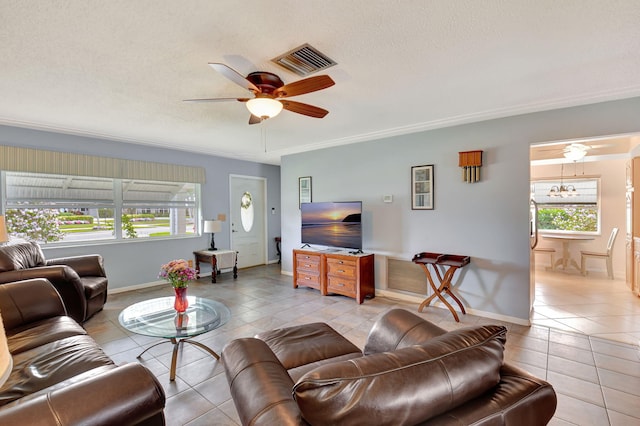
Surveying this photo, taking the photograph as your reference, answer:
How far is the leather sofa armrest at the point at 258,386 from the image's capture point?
1.03 meters

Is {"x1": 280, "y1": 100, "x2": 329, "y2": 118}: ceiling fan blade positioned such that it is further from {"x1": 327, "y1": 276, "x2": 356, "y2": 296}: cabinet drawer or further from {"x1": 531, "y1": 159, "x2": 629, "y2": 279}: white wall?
{"x1": 531, "y1": 159, "x2": 629, "y2": 279}: white wall

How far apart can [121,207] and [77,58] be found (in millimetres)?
3169

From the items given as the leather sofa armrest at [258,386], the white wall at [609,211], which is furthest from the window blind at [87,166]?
the white wall at [609,211]

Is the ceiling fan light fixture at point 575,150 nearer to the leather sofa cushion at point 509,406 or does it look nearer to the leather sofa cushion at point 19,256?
the leather sofa cushion at point 509,406

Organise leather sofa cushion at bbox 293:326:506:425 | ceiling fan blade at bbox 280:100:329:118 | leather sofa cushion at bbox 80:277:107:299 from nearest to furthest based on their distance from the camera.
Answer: leather sofa cushion at bbox 293:326:506:425 < ceiling fan blade at bbox 280:100:329:118 < leather sofa cushion at bbox 80:277:107:299

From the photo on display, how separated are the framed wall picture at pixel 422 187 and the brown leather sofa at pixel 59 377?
11.9 ft

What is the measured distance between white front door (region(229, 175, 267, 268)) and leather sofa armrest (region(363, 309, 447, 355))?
5081 mm

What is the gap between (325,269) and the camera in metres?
4.61

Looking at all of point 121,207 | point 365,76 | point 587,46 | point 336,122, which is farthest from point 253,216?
point 587,46

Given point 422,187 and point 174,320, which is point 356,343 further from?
point 422,187

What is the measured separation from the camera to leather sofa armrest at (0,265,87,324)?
2.86 meters

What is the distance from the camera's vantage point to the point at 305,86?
7.27 feet

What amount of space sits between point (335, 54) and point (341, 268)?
118 inches

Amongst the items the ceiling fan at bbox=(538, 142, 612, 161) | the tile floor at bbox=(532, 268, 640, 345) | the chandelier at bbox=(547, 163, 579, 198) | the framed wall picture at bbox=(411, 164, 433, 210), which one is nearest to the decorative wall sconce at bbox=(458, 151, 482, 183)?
the framed wall picture at bbox=(411, 164, 433, 210)
